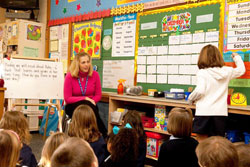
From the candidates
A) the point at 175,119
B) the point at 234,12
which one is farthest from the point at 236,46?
the point at 175,119

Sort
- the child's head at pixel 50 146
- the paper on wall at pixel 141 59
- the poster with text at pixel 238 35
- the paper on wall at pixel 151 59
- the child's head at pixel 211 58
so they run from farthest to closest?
the paper on wall at pixel 141 59
the paper on wall at pixel 151 59
the poster with text at pixel 238 35
the child's head at pixel 211 58
the child's head at pixel 50 146

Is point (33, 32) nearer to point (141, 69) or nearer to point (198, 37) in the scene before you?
point (141, 69)

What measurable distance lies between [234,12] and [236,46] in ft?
1.18

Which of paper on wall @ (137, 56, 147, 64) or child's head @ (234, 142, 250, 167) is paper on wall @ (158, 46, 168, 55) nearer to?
paper on wall @ (137, 56, 147, 64)

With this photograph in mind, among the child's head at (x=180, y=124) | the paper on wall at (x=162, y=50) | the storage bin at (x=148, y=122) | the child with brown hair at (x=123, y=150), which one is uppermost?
the paper on wall at (x=162, y=50)

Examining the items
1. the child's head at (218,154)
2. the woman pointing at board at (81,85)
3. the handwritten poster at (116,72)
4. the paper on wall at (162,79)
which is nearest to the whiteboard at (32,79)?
the woman pointing at board at (81,85)

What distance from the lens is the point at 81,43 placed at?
4750mm

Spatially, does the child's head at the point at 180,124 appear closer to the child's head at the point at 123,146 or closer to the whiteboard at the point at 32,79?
the child's head at the point at 123,146

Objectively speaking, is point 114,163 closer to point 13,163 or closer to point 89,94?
point 13,163

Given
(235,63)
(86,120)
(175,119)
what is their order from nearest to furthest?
(175,119), (86,120), (235,63)

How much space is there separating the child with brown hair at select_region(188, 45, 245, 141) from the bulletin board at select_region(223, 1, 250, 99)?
262mm

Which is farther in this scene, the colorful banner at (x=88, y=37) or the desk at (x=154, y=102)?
the colorful banner at (x=88, y=37)

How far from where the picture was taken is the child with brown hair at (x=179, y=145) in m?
1.91

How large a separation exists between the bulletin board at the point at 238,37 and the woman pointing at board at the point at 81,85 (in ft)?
5.22
